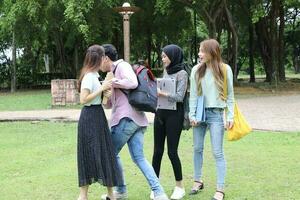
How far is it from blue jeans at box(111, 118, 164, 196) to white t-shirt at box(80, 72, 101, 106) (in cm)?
38

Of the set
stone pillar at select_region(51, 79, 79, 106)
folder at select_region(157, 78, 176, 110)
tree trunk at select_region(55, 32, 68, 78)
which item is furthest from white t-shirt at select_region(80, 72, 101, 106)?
tree trunk at select_region(55, 32, 68, 78)

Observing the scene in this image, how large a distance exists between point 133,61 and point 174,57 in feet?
50.3

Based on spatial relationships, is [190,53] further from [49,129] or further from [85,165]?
[85,165]

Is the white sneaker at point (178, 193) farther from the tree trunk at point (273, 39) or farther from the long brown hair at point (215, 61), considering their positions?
the tree trunk at point (273, 39)

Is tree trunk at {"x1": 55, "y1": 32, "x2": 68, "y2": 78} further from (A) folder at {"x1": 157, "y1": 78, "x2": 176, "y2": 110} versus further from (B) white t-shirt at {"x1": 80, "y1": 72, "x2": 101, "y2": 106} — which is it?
(B) white t-shirt at {"x1": 80, "y1": 72, "x2": 101, "y2": 106}

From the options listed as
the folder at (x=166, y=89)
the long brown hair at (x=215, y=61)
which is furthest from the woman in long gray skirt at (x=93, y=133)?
the long brown hair at (x=215, y=61)

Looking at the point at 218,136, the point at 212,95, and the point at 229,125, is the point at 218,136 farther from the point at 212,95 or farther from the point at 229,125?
the point at 212,95

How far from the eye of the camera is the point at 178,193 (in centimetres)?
616

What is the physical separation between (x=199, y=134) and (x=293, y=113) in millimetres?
9469

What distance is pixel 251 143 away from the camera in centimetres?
1006

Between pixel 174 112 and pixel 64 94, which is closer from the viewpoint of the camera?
pixel 174 112

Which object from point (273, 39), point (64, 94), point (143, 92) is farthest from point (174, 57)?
point (273, 39)

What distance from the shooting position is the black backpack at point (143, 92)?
5805 mm

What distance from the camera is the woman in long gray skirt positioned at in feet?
18.5
